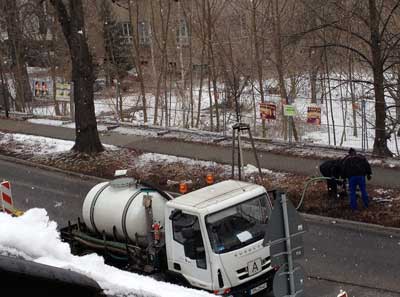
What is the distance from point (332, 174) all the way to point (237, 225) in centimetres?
559

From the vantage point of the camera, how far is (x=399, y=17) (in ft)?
87.3

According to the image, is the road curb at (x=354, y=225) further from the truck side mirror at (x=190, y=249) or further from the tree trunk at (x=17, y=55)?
the tree trunk at (x=17, y=55)

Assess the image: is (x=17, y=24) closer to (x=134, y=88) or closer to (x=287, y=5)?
(x=134, y=88)

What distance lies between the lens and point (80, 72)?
67.5ft

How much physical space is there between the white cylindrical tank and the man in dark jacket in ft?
18.2

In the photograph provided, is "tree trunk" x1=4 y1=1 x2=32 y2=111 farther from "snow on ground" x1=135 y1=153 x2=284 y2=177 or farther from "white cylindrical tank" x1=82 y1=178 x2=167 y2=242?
"white cylindrical tank" x1=82 y1=178 x2=167 y2=242

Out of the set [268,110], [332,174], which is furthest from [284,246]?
[268,110]

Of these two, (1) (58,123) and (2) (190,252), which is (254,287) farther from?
(1) (58,123)

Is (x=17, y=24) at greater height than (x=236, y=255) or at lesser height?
greater

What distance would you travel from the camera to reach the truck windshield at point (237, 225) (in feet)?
32.6

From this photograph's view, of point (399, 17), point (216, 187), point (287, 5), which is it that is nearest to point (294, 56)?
point (287, 5)

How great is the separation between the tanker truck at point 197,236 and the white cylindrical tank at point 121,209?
0.02 m

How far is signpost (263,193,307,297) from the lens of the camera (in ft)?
22.3

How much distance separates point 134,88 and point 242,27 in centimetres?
1170
